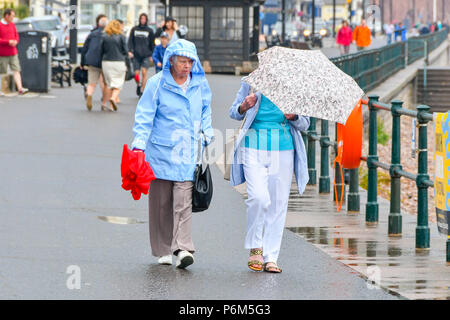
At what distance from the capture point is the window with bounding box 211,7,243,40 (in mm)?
37194

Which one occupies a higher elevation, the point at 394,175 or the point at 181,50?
the point at 181,50

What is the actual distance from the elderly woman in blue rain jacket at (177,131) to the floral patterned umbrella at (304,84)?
18.2 inches

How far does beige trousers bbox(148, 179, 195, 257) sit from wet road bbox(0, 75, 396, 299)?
17 cm

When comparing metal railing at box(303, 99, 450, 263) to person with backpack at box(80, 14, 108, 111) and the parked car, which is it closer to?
person with backpack at box(80, 14, 108, 111)

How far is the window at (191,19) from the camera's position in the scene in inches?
1457

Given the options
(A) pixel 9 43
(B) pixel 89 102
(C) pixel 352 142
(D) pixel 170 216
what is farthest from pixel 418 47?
(D) pixel 170 216

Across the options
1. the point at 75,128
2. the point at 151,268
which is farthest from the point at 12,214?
the point at 75,128

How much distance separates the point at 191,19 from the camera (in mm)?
37188

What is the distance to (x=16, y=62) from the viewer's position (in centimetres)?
2405

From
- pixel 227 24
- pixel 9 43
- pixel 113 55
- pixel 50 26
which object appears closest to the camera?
pixel 113 55

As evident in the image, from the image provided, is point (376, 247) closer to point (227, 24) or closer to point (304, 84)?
point (304, 84)

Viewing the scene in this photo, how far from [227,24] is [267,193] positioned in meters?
29.8

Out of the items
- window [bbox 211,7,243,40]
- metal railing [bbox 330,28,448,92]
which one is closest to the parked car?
window [bbox 211,7,243,40]
